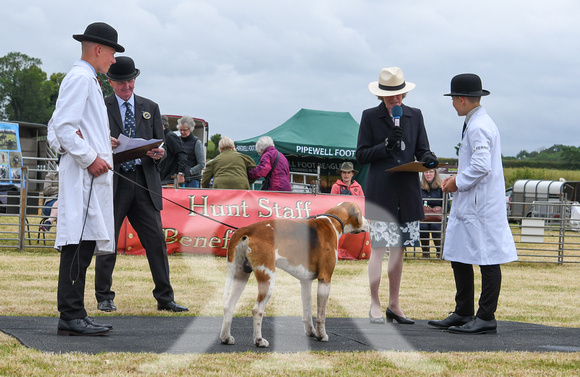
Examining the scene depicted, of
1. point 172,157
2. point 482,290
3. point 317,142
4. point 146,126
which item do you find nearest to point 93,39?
point 146,126

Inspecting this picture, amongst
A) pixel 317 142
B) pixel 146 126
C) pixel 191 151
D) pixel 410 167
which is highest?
pixel 317 142

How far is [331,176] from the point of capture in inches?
829

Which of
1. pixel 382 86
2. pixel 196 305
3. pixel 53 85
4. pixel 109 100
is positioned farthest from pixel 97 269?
pixel 53 85

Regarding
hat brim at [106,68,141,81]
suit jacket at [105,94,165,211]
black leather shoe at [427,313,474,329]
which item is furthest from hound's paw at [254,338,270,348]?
hat brim at [106,68,141,81]

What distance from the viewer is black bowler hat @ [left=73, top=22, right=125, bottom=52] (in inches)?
190

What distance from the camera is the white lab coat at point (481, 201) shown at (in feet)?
17.7

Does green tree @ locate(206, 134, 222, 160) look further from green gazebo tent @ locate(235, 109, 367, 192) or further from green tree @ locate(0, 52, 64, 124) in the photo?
green tree @ locate(0, 52, 64, 124)

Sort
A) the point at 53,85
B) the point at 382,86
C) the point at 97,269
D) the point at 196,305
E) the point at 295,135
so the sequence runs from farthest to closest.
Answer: the point at 53,85
the point at 295,135
the point at 196,305
the point at 97,269
the point at 382,86

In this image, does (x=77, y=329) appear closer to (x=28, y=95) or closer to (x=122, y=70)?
(x=122, y=70)

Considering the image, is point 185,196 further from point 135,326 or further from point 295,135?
point 295,135

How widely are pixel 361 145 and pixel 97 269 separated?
2.66 metres

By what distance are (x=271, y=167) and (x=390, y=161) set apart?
17.6 ft

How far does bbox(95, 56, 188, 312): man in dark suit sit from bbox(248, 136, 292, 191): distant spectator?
170 inches

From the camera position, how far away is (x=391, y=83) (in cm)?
581
